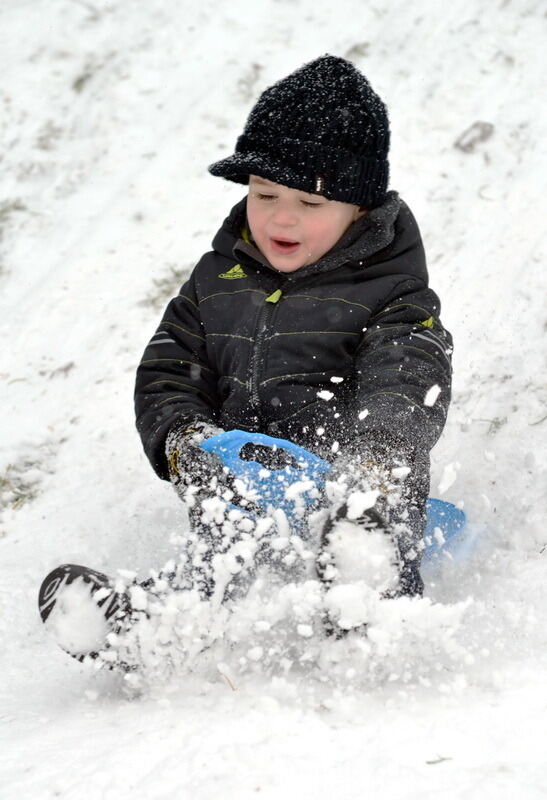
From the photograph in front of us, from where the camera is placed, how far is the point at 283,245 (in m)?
2.08

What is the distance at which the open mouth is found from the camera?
6.80 ft

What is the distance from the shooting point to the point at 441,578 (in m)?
2.17

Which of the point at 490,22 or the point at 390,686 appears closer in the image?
the point at 390,686

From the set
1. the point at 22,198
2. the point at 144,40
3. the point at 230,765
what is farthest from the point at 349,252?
the point at 144,40

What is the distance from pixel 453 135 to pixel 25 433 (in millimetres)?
1977

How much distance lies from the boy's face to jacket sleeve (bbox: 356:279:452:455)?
0.21m

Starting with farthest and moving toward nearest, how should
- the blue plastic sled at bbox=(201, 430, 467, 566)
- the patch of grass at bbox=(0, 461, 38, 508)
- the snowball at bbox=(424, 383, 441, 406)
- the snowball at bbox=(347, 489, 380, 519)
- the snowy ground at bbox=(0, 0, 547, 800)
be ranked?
the patch of grass at bbox=(0, 461, 38, 508), the snowball at bbox=(424, 383, 441, 406), the blue plastic sled at bbox=(201, 430, 467, 566), the snowball at bbox=(347, 489, 380, 519), the snowy ground at bbox=(0, 0, 547, 800)

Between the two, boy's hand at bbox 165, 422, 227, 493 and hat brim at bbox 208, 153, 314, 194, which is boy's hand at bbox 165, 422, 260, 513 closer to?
boy's hand at bbox 165, 422, 227, 493

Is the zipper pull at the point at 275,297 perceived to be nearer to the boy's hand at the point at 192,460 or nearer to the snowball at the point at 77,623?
the boy's hand at the point at 192,460

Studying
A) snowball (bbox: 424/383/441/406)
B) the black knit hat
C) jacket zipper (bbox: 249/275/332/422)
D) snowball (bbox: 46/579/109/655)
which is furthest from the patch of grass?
snowball (bbox: 424/383/441/406)

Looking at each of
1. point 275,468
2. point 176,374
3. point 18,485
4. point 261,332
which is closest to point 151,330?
point 18,485

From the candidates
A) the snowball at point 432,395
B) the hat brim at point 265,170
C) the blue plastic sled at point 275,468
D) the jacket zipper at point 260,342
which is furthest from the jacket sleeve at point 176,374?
the snowball at point 432,395

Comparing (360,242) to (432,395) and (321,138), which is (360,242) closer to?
(321,138)

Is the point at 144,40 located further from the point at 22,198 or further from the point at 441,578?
the point at 441,578
